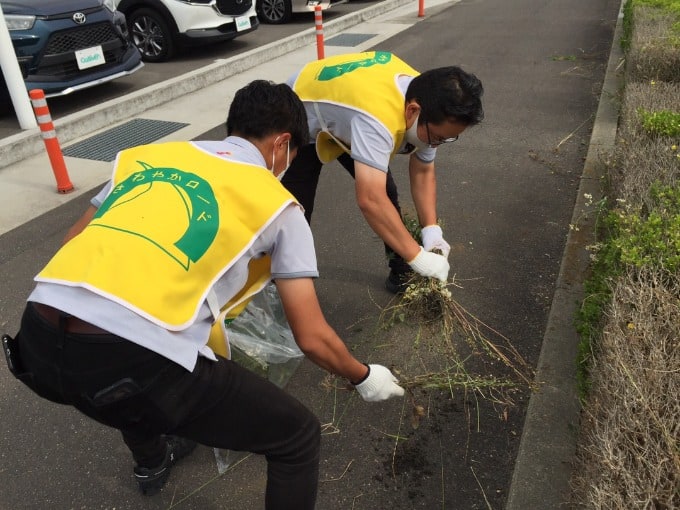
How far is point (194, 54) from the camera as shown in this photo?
932 cm

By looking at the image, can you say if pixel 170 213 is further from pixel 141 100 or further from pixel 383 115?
pixel 141 100

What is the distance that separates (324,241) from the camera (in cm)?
415

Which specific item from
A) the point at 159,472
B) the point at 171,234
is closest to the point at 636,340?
the point at 171,234

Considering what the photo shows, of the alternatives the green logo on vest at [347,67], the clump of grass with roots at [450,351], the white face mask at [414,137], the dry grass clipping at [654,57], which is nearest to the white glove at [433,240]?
the clump of grass with roots at [450,351]

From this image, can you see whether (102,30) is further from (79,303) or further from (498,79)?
(79,303)

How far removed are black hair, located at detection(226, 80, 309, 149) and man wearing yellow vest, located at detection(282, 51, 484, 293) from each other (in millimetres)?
672

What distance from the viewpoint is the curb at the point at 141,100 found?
5.63 meters

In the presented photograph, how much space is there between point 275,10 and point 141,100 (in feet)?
18.8

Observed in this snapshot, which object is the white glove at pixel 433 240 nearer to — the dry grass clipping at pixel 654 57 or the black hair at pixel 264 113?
the black hair at pixel 264 113

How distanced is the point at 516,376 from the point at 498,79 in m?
6.06

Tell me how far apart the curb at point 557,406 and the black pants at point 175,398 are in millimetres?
900

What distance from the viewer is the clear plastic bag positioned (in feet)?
8.62

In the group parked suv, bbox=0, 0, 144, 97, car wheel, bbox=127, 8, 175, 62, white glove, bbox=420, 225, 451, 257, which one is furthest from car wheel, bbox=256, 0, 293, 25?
white glove, bbox=420, 225, 451, 257

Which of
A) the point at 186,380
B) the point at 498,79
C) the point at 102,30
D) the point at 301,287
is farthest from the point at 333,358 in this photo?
the point at 498,79
